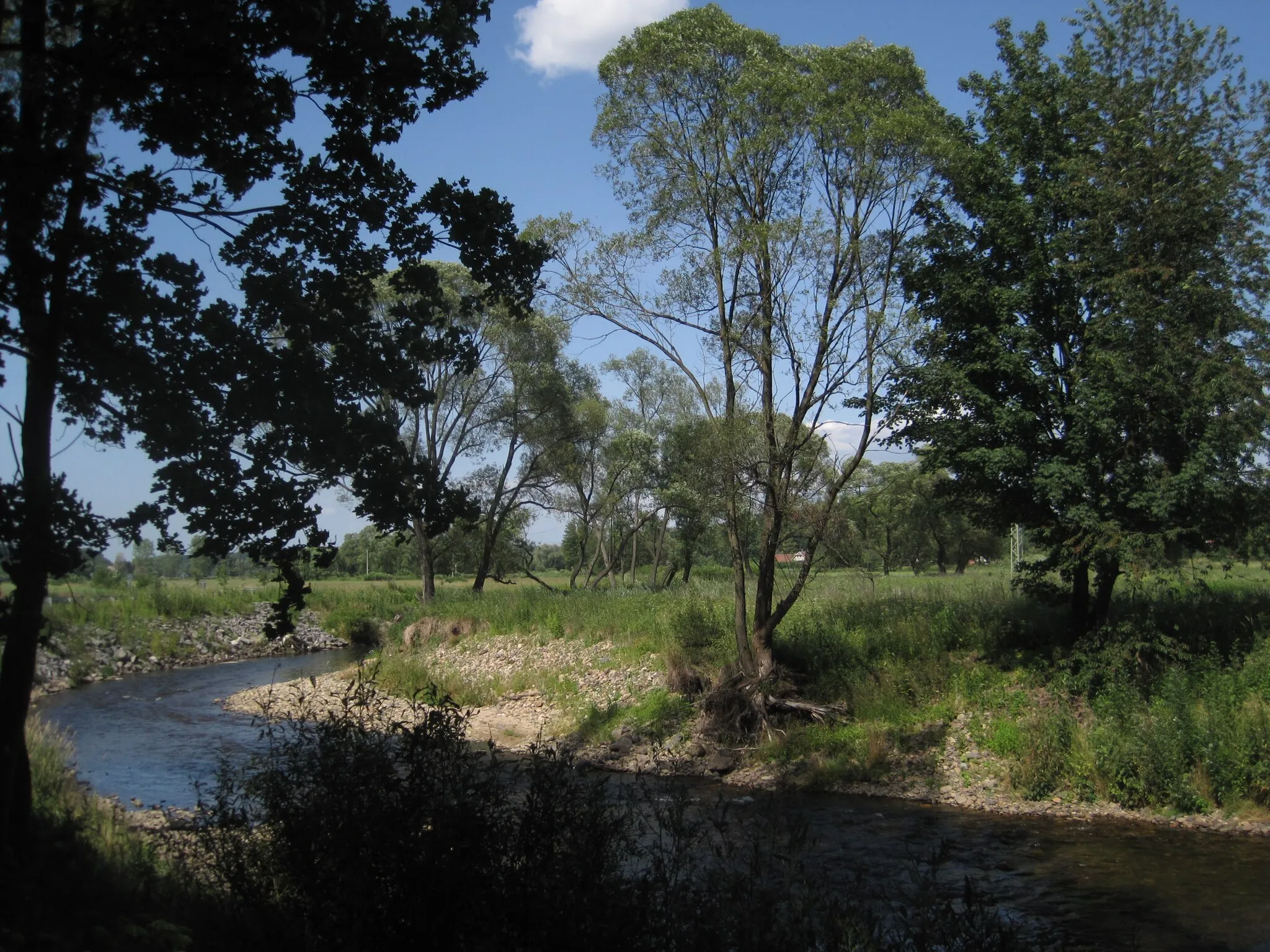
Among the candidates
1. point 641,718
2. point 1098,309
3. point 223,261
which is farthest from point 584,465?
point 223,261

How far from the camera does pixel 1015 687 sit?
17.1m

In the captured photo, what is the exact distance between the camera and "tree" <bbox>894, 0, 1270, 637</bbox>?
1520 cm

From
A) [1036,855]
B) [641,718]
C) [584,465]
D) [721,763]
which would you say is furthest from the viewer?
[584,465]

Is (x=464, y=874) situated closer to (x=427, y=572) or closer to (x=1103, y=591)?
(x=1103, y=591)

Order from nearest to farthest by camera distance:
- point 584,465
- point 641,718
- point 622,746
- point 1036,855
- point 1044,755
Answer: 1. point 1036,855
2. point 1044,755
3. point 622,746
4. point 641,718
5. point 584,465

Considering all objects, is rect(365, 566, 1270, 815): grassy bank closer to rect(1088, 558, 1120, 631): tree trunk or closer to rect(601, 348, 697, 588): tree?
rect(1088, 558, 1120, 631): tree trunk

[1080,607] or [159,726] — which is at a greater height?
[1080,607]

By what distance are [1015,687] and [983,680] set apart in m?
0.57

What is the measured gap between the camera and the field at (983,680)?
14234 millimetres

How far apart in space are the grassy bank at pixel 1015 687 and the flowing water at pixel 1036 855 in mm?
1062

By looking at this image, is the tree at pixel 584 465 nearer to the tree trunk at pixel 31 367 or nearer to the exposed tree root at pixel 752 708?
the exposed tree root at pixel 752 708

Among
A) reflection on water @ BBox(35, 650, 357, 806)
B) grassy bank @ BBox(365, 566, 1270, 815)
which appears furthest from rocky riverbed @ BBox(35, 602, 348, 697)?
grassy bank @ BBox(365, 566, 1270, 815)

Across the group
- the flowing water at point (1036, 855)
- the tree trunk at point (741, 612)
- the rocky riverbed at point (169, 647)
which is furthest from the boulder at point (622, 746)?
the rocky riverbed at point (169, 647)

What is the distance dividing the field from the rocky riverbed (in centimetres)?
135
